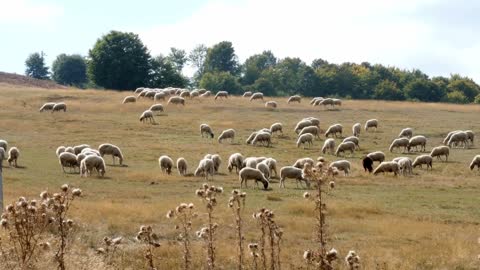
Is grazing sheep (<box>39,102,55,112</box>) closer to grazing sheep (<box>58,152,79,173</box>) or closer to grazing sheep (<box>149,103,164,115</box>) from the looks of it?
grazing sheep (<box>149,103,164,115</box>)

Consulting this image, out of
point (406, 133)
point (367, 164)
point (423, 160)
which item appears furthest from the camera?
point (406, 133)

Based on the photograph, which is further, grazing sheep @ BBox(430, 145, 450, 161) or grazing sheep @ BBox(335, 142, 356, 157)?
grazing sheep @ BBox(335, 142, 356, 157)

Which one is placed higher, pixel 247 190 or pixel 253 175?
pixel 253 175

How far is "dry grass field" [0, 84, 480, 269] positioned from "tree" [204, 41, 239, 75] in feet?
363

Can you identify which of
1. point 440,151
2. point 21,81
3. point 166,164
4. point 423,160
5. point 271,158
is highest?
point 21,81

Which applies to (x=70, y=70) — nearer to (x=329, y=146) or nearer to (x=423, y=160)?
(x=329, y=146)

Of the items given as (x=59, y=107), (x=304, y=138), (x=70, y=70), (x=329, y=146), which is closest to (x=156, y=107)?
(x=59, y=107)

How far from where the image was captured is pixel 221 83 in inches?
5571

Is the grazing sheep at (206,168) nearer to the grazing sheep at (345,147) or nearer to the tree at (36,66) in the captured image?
the grazing sheep at (345,147)

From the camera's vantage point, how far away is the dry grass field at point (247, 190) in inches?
688

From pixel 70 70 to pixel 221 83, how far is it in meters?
39.6

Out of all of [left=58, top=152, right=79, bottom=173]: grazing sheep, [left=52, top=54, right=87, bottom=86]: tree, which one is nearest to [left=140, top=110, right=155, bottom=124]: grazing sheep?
[left=58, top=152, right=79, bottom=173]: grazing sheep

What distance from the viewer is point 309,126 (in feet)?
166

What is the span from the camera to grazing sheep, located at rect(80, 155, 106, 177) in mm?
31016
